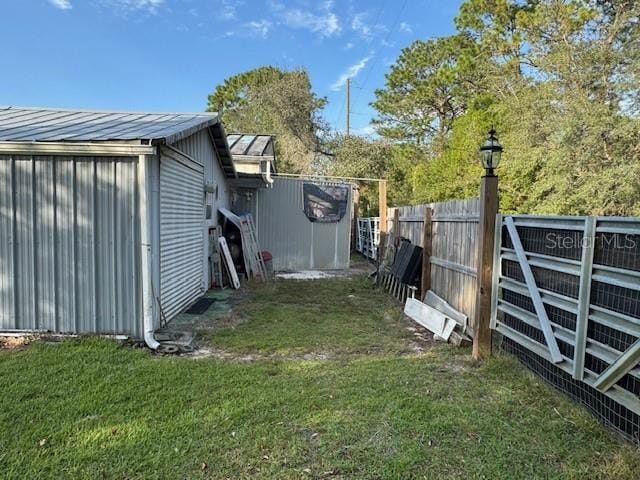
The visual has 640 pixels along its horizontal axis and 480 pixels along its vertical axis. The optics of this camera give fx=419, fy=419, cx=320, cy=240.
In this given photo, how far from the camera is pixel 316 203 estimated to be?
11820 millimetres

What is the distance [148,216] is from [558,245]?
4.11 meters

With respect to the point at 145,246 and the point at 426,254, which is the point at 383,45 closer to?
the point at 426,254

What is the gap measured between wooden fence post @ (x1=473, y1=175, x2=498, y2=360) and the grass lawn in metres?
0.23

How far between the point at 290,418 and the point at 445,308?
10.5ft

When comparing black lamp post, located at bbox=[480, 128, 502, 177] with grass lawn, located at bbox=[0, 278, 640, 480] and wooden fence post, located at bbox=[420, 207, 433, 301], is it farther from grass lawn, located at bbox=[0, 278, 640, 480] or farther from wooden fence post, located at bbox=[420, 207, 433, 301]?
wooden fence post, located at bbox=[420, 207, 433, 301]

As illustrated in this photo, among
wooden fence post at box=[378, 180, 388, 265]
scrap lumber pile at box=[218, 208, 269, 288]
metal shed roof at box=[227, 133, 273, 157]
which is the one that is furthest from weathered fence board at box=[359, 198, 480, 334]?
metal shed roof at box=[227, 133, 273, 157]

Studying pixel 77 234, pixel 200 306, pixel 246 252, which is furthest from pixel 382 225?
pixel 77 234

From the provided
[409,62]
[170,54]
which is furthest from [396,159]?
[170,54]

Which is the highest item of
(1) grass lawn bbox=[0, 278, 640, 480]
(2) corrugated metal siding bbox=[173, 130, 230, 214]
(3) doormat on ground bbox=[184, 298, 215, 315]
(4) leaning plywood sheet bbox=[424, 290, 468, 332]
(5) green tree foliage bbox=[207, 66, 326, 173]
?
(5) green tree foliage bbox=[207, 66, 326, 173]

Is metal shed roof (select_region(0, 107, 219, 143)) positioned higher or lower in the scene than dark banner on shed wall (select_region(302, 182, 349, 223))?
higher

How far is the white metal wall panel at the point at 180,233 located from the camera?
17.7ft

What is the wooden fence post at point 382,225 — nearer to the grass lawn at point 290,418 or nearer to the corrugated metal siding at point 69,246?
the grass lawn at point 290,418

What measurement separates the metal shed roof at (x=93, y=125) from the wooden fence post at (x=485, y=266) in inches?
139

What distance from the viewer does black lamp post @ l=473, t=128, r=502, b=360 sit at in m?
4.32
